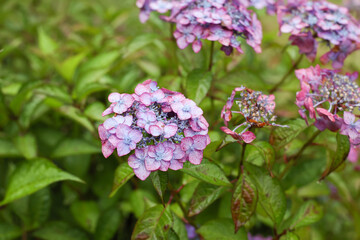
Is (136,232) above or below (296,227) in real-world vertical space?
above

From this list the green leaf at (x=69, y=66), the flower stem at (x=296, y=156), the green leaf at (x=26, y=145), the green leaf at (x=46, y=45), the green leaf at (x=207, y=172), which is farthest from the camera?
the green leaf at (x=46, y=45)

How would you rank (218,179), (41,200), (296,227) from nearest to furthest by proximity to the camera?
(218,179)
(296,227)
(41,200)

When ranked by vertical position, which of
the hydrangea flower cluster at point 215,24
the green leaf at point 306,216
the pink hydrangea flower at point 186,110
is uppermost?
the hydrangea flower cluster at point 215,24

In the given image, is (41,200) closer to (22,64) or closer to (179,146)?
(179,146)

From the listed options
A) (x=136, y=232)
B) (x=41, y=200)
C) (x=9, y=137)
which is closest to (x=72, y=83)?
(x=9, y=137)

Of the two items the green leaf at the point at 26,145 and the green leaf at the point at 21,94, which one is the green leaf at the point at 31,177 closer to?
the green leaf at the point at 26,145

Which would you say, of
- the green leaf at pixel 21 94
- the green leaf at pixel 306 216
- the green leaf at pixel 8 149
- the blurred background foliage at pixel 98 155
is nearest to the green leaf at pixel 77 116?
the blurred background foliage at pixel 98 155

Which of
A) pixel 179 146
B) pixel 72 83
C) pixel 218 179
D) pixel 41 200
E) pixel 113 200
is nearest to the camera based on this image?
pixel 179 146
